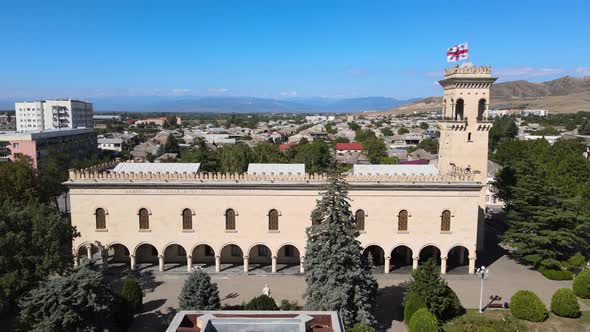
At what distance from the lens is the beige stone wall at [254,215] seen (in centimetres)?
3434

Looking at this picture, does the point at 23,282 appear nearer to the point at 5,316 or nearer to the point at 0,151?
the point at 5,316

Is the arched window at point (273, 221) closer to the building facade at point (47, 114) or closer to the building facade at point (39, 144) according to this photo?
the building facade at point (39, 144)

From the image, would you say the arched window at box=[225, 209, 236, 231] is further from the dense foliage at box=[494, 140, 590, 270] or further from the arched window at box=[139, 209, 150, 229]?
the dense foliage at box=[494, 140, 590, 270]

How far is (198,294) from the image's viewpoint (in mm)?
26156

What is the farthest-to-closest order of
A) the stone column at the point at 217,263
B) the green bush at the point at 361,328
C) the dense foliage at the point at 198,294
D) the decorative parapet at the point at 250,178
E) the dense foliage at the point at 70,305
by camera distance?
1. the stone column at the point at 217,263
2. the decorative parapet at the point at 250,178
3. the dense foliage at the point at 198,294
4. the green bush at the point at 361,328
5. the dense foliage at the point at 70,305

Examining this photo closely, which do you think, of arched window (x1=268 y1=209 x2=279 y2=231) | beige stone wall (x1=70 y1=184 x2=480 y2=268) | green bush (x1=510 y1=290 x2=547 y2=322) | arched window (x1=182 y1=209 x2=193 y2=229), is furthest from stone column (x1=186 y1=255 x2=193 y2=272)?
green bush (x1=510 y1=290 x2=547 y2=322)

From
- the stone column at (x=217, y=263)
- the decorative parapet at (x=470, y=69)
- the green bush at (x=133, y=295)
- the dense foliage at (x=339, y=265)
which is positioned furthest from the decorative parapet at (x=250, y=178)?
the decorative parapet at (x=470, y=69)

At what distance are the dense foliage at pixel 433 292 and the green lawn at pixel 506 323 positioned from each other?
793mm

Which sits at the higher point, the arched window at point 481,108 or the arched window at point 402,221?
the arched window at point 481,108

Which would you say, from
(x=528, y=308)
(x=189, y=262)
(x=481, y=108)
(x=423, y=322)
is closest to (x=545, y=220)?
(x=481, y=108)

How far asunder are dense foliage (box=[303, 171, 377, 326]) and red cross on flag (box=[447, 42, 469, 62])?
18.4 meters

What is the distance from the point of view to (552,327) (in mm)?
27750

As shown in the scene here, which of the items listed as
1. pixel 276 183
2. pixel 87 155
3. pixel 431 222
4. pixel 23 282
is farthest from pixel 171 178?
pixel 87 155

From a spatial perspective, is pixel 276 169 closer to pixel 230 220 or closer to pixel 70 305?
pixel 230 220
